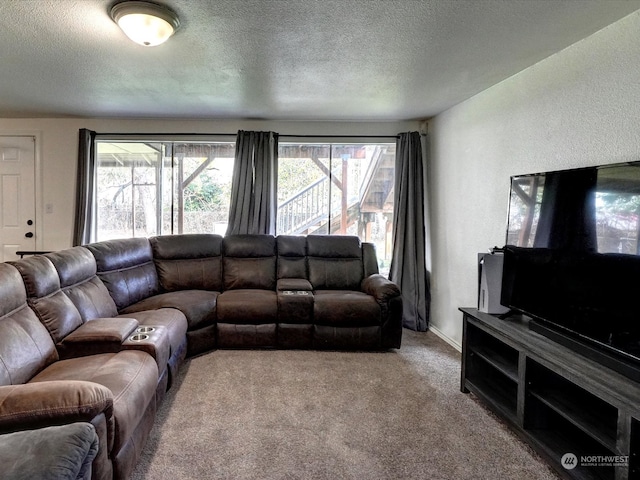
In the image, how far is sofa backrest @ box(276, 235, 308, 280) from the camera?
13.4ft

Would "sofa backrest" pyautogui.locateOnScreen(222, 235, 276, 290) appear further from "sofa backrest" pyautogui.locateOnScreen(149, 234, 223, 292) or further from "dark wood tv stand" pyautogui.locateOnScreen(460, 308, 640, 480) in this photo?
"dark wood tv stand" pyautogui.locateOnScreen(460, 308, 640, 480)

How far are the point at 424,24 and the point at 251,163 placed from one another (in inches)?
104

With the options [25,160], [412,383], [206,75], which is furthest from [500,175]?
[25,160]

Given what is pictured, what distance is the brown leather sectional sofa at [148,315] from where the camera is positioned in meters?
1.54

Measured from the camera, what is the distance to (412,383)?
110 inches

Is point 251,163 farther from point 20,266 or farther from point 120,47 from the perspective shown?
point 20,266

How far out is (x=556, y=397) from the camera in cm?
188

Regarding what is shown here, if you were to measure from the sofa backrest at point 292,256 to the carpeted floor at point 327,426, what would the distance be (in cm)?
113

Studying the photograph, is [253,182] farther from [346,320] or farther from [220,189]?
[346,320]

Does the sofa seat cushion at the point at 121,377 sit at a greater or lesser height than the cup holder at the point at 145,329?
lesser

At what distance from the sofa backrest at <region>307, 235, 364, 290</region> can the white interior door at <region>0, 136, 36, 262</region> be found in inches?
131

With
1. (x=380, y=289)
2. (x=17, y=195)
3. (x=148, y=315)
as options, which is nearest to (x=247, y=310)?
(x=148, y=315)

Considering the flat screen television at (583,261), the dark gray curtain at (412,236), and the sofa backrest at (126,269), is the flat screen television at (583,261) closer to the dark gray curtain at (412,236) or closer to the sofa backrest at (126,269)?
the dark gray curtain at (412,236)

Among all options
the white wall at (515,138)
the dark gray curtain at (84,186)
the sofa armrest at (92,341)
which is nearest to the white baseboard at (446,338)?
the white wall at (515,138)
